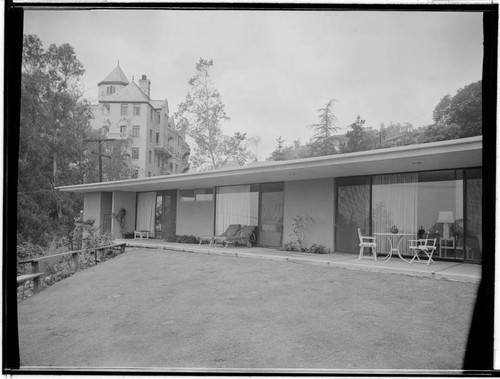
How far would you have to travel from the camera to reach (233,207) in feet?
34.9

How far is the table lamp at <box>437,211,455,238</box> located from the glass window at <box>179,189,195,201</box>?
708 cm

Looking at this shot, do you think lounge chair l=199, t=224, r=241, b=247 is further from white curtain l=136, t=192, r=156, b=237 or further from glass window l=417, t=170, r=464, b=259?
glass window l=417, t=170, r=464, b=259

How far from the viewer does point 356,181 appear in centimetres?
823

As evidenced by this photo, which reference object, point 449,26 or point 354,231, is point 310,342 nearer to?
point 449,26

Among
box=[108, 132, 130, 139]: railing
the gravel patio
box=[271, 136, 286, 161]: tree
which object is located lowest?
the gravel patio

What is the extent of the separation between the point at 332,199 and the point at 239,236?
2700mm

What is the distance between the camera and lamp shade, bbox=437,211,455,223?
268 inches

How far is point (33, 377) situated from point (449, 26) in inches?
180

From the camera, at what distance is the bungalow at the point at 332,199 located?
652 cm

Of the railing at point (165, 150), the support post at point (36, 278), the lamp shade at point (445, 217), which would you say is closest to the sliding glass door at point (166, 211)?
the railing at point (165, 150)

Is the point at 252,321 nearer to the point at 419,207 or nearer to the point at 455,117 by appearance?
the point at 419,207

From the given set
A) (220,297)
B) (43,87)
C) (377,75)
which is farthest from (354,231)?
(377,75)

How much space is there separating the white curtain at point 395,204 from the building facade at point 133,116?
197 inches

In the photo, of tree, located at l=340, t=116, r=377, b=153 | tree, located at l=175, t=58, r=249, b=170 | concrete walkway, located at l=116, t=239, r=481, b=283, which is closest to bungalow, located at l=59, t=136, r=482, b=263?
concrete walkway, located at l=116, t=239, r=481, b=283
